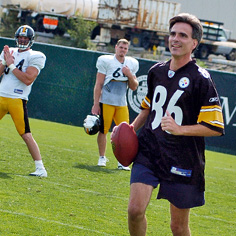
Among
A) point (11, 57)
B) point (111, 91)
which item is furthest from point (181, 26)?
point (111, 91)

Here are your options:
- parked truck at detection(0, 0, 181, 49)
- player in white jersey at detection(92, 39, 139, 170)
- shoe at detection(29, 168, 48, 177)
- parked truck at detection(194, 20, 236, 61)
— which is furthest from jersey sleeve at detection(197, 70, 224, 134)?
parked truck at detection(194, 20, 236, 61)

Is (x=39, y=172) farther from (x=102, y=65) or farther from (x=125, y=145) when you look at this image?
(x=125, y=145)

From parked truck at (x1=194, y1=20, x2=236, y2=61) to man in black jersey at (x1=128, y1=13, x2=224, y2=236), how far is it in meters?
30.0

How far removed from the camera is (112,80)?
9500 mm

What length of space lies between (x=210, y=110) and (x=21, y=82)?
3.79 m

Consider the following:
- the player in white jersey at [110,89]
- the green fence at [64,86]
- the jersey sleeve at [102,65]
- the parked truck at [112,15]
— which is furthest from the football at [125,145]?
the parked truck at [112,15]

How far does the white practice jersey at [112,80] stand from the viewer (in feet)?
30.9

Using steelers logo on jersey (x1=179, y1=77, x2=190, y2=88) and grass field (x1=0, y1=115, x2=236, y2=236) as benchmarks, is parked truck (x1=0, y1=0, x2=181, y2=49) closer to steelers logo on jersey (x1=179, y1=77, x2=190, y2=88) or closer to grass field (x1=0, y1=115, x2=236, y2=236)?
grass field (x1=0, y1=115, x2=236, y2=236)

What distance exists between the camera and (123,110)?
31.1 ft

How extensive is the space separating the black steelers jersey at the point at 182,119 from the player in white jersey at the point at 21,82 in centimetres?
328

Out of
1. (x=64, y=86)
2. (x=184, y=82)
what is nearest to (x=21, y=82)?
(x=184, y=82)

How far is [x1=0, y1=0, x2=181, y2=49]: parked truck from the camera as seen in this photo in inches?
1351

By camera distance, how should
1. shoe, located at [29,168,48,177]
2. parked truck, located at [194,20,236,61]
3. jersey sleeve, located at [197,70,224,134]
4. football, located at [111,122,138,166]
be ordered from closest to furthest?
jersey sleeve, located at [197,70,224,134]
football, located at [111,122,138,166]
shoe, located at [29,168,48,177]
parked truck, located at [194,20,236,61]

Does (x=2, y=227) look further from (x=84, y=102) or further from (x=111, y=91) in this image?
(x=84, y=102)
